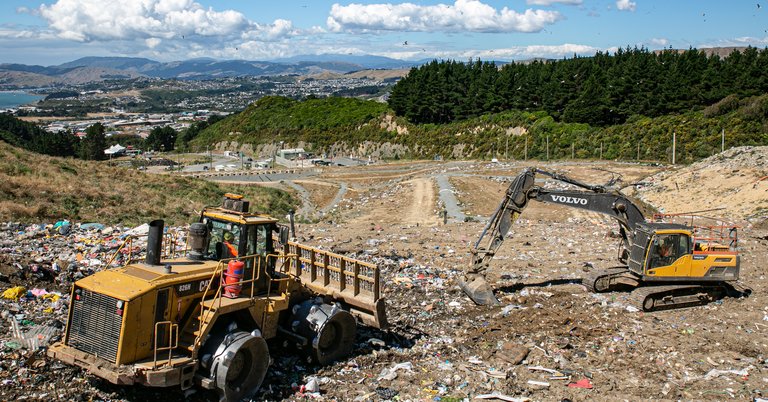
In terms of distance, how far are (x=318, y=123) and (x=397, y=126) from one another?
1391cm

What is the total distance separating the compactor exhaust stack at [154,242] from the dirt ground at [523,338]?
1625 millimetres

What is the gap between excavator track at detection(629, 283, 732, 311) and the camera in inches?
489

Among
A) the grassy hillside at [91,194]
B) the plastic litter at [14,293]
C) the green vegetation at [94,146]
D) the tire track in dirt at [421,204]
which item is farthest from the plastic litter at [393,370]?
the green vegetation at [94,146]

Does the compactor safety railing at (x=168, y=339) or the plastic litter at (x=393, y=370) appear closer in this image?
the compactor safety railing at (x=168, y=339)

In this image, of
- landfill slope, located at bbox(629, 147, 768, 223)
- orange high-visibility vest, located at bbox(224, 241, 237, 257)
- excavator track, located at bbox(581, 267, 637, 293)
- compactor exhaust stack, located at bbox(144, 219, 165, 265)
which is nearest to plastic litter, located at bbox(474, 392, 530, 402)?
orange high-visibility vest, located at bbox(224, 241, 237, 257)

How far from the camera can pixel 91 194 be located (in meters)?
22.2

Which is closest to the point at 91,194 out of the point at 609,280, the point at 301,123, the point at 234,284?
the point at 234,284

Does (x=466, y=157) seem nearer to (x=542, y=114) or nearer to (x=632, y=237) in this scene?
(x=542, y=114)

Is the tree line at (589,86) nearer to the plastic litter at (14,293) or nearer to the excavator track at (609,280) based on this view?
the excavator track at (609,280)

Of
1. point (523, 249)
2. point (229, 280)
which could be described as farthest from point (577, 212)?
point (229, 280)

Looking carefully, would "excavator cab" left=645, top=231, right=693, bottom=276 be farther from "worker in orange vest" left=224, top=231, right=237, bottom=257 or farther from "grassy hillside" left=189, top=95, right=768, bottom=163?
"grassy hillside" left=189, top=95, right=768, bottom=163

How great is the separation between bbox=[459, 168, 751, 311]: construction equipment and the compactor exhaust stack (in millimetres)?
6630

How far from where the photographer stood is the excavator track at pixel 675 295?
1241 centimetres

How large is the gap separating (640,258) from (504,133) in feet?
142
